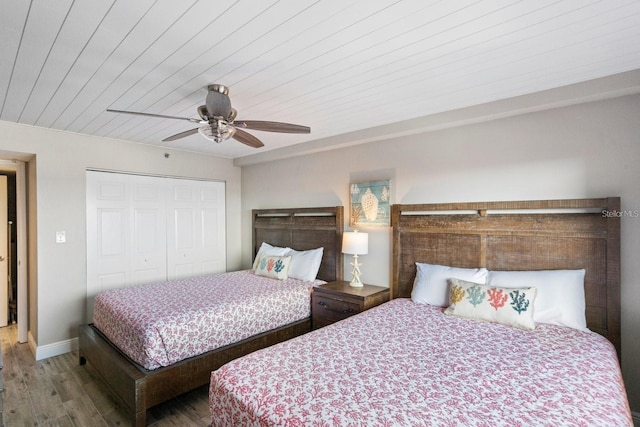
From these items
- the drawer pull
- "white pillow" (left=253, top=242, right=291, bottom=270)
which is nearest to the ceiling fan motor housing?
the drawer pull

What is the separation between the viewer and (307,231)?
4113 millimetres

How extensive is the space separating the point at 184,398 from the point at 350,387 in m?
1.82

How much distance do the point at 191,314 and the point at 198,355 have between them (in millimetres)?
316

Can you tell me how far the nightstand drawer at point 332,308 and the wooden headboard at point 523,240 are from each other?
51cm

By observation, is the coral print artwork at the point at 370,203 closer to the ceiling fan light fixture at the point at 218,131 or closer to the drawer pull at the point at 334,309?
the drawer pull at the point at 334,309

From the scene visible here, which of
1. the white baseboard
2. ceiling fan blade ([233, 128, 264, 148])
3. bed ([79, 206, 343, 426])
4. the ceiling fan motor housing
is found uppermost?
the ceiling fan motor housing

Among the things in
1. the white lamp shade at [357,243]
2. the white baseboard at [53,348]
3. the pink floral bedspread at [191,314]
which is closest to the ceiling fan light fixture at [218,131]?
the pink floral bedspread at [191,314]

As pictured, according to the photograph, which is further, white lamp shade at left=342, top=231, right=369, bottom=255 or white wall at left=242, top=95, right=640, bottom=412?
white lamp shade at left=342, top=231, right=369, bottom=255

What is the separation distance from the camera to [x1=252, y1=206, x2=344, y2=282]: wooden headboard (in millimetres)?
3783

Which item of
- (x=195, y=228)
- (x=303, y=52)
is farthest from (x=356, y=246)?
(x=195, y=228)

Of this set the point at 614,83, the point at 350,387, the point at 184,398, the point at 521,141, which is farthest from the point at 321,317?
the point at 614,83

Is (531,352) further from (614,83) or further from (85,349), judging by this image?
(85,349)

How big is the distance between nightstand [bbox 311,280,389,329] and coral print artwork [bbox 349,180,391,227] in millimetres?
703

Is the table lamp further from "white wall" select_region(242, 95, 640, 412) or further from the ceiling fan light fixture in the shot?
the ceiling fan light fixture
